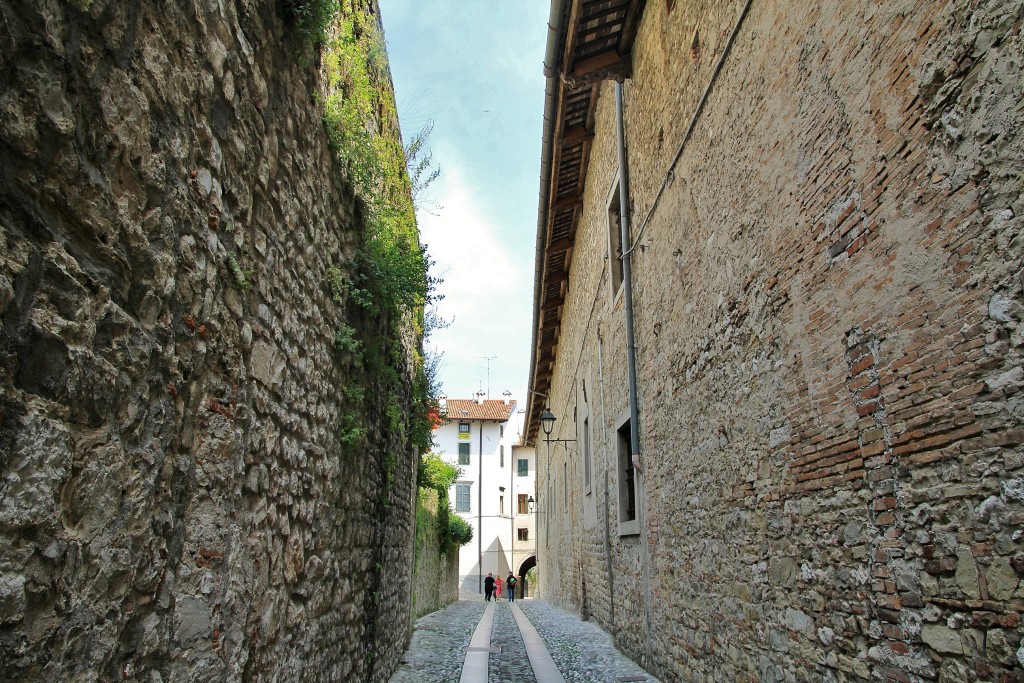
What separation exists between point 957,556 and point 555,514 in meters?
16.7

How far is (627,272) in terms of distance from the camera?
302 inches

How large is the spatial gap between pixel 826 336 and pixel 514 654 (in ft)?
21.9

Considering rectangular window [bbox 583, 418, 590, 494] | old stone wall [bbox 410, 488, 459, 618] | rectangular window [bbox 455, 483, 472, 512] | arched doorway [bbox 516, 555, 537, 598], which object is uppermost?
rectangular window [bbox 455, 483, 472, 512]

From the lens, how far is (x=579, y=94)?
980cm

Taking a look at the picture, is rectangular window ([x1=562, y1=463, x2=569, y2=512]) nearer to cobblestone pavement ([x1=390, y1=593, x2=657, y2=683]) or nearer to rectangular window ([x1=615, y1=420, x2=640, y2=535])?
cobblestone pavement ([x1=390, y1=593, x2=657, y2=683])

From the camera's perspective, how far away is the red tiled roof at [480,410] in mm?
39000

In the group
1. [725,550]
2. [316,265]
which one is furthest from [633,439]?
[316,265]

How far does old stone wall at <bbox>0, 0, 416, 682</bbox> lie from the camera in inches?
63.4

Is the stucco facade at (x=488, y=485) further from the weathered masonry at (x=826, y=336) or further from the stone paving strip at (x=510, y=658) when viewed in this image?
the weathered masonry at (x=826, y=336)

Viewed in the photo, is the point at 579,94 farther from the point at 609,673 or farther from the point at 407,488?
the point at 609,673

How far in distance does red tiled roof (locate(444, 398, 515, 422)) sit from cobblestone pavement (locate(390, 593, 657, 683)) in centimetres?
2618

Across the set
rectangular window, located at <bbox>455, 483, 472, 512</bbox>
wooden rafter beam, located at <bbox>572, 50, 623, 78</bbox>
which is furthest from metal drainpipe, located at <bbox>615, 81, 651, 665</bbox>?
rectangular window, located at <bbox>455, 483, 472, 512</bbox>

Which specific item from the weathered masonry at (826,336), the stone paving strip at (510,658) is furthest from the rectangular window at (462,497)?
the weathered masonry at (826,336)

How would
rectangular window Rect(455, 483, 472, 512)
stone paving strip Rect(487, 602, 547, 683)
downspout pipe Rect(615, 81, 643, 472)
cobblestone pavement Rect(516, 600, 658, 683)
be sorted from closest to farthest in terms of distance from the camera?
1. cobblestone pavement Rect(516, 600, 658, 683)
2. stone paving strip Rect(487, 602, 547, 683)
3. downspout pipe Rect(615, 81, 643, 472)
4. rectangular window Rect(455, 483, 472, 512)
